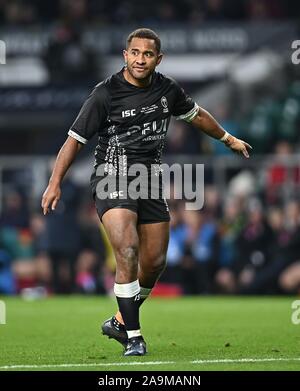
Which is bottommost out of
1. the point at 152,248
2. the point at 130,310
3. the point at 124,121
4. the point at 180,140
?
the point at 130,310

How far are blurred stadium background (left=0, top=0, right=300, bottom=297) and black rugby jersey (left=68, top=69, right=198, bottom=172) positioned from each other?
26.9ft

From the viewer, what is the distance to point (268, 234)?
18.4m

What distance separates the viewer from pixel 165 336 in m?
11.3

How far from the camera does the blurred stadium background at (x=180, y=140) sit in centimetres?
1877

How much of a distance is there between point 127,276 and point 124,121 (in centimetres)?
125

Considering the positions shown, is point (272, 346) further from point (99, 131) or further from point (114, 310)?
point (114, 310)

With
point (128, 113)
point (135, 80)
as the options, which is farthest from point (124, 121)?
point (135, 80)

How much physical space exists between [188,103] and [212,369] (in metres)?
2.70

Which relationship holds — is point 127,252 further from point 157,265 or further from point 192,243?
point 192,243

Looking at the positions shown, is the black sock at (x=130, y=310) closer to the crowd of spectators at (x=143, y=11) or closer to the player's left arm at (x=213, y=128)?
the player's left arm at (x=213, y=128)

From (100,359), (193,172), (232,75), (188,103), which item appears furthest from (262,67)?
(100,359)

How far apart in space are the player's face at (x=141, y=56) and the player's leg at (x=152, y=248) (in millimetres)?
1258

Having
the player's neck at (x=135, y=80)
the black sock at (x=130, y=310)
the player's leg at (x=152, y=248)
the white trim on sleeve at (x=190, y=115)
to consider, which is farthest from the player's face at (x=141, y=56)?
the black sock at (x=130, y=310)

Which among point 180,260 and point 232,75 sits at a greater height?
point 232,75
